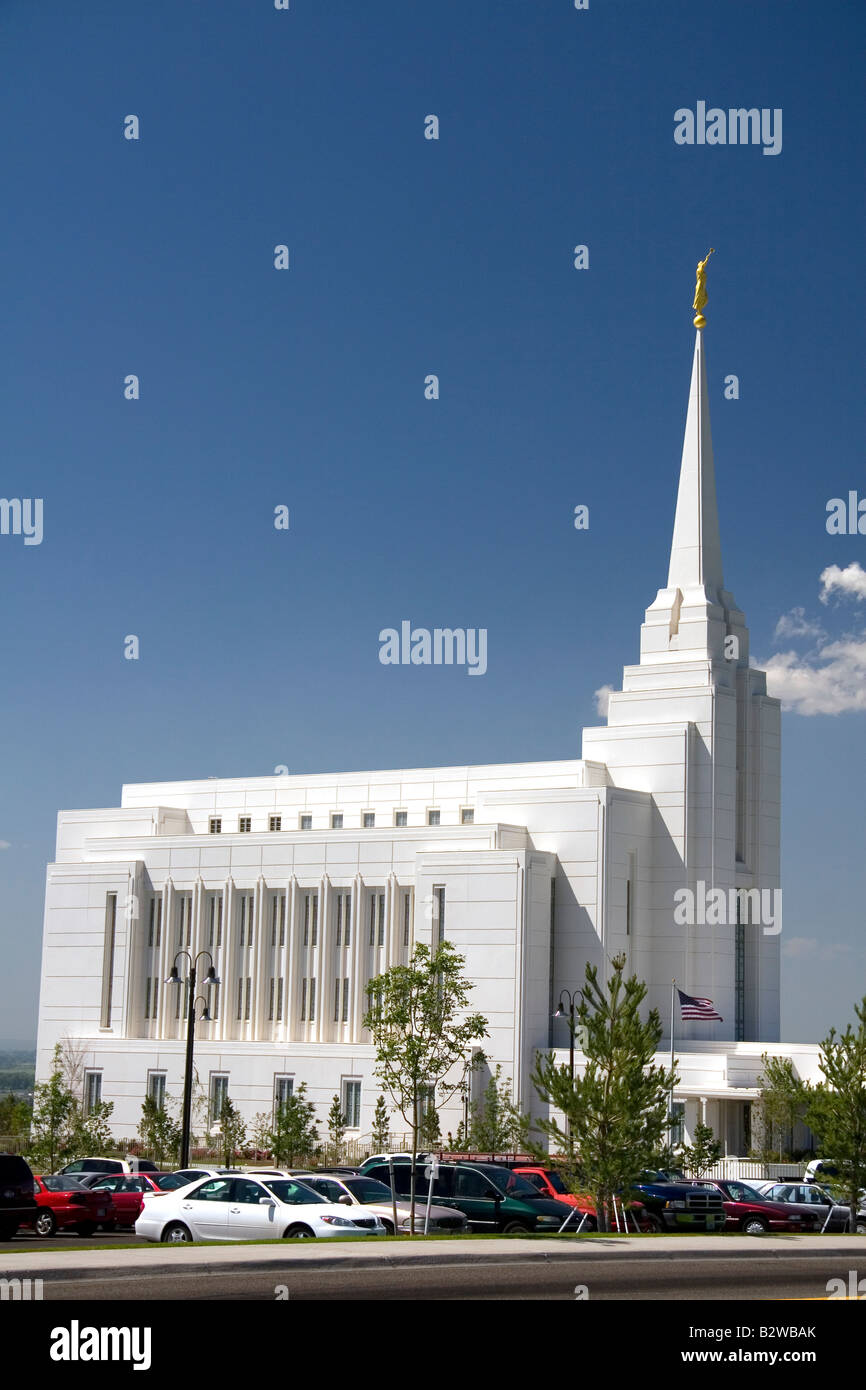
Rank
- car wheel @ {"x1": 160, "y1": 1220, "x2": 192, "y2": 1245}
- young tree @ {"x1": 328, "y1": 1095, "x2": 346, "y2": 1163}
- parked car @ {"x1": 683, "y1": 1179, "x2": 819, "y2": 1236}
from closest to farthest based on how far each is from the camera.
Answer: car wheel @ {"x1": 160, "y1": 1220, "x2": 192, "y2": 1245}
parked car @ {"x1": 683, "y1": 1179, "x2": 819, "y2": 1236}
young tree @ {"x1": 328, "y1": 1095, "x2": 346, "y2": 1163}

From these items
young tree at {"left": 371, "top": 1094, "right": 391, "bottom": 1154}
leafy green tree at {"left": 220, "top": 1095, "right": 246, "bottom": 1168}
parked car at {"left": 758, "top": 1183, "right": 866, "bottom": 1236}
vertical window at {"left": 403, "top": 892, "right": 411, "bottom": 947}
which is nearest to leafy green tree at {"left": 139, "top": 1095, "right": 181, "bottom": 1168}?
leafy green tree at {"left": 220, "top": 1095, "right": 246, "bottom": 1168}

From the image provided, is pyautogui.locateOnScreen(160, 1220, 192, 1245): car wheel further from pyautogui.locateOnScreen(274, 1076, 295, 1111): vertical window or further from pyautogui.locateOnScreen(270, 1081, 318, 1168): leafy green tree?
pyautogui.locateOnScreen(274, 1076, 295, 1111): vertical window

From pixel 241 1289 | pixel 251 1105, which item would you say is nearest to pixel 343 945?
pixel 251 1105

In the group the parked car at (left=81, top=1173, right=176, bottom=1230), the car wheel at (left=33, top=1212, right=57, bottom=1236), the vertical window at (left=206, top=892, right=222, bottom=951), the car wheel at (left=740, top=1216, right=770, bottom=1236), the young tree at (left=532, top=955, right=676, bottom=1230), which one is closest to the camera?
the young tree at (left=532, top=955, right=676, bottom=1230)

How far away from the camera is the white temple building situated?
67.1m

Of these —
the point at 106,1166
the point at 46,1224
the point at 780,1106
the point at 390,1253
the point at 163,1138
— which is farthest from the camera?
the point at 163,1138

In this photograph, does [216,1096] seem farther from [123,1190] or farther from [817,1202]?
[817,1202]

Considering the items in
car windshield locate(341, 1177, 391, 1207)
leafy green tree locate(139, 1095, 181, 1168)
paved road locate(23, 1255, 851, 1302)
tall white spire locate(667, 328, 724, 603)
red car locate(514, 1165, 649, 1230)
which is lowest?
leafy green tree locate(139, 1095, 181, 1168)

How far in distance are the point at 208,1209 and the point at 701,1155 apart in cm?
2874

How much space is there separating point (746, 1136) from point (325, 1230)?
3884cm

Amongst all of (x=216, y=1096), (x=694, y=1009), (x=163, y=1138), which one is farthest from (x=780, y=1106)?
(x=216, y=1096)

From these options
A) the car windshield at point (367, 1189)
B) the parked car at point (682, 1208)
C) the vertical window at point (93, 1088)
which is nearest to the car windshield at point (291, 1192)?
the car windshield at point (367, 1189)

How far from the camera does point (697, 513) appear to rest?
74438mm

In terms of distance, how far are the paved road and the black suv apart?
33.5 feet
